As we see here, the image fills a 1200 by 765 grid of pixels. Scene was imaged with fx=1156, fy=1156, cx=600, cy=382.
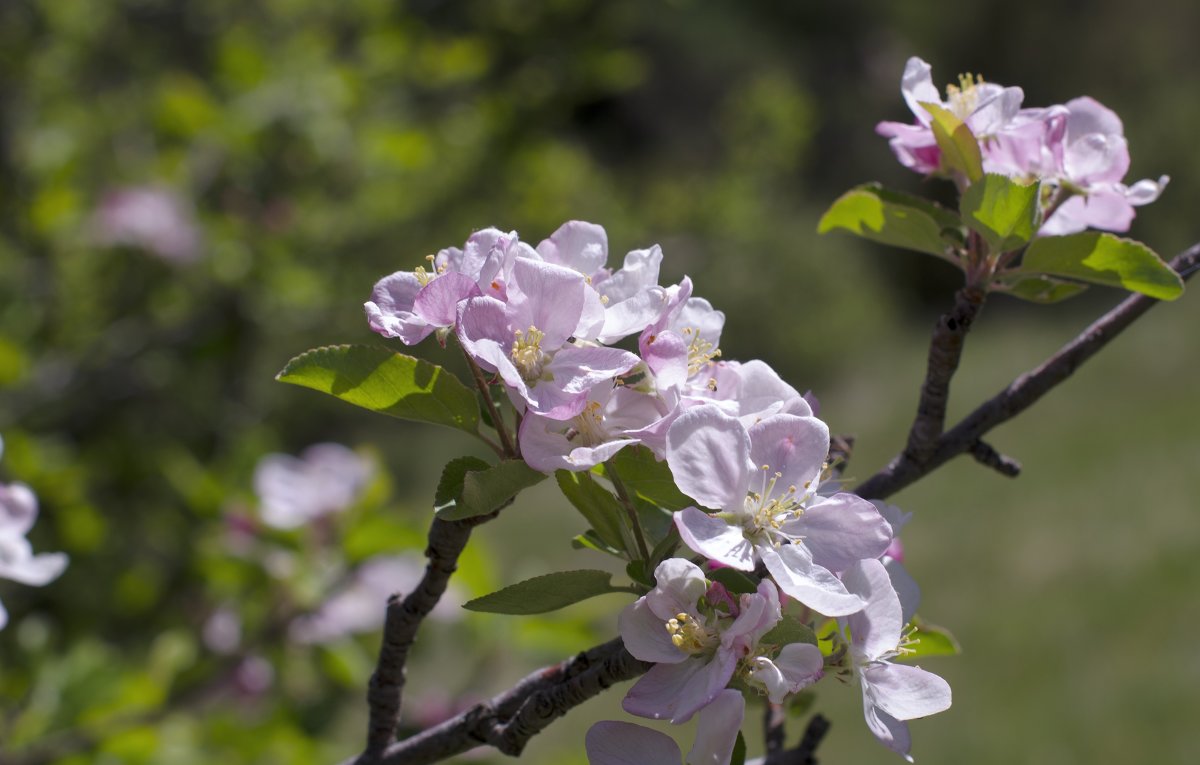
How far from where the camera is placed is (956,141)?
90cm

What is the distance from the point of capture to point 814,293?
476 inches

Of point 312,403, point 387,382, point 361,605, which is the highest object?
point 387,382

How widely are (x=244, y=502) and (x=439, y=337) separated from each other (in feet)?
4.44

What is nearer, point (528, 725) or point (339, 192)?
point (528, 725)

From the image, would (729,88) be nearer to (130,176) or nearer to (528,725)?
(130,176)

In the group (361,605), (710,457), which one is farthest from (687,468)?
(361,605)

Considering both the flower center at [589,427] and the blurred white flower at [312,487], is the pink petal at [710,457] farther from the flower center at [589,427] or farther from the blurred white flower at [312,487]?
the blurred white flower at [312,487]

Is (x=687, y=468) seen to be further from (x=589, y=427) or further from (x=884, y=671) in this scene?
(x=884, y=671)

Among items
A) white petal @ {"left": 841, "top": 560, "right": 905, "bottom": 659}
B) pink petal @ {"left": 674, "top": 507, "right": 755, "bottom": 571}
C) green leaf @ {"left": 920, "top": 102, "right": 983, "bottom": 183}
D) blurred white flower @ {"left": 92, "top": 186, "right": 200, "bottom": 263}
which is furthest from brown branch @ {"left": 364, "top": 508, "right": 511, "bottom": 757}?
blurred white flower @ {"left": 92, "top": 186, "right": 200, "bottom": 263}

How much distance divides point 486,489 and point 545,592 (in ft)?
0.31

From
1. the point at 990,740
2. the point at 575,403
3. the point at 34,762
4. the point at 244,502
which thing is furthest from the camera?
the point at 990,740

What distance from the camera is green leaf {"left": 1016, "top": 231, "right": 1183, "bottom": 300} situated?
2.87 feet

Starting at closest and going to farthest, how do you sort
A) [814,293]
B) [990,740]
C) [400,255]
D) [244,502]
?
[244,502] → [400,255] → [990,740] → [814,293]

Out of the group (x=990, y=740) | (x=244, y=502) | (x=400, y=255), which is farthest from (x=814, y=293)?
(x=244, y=502)
